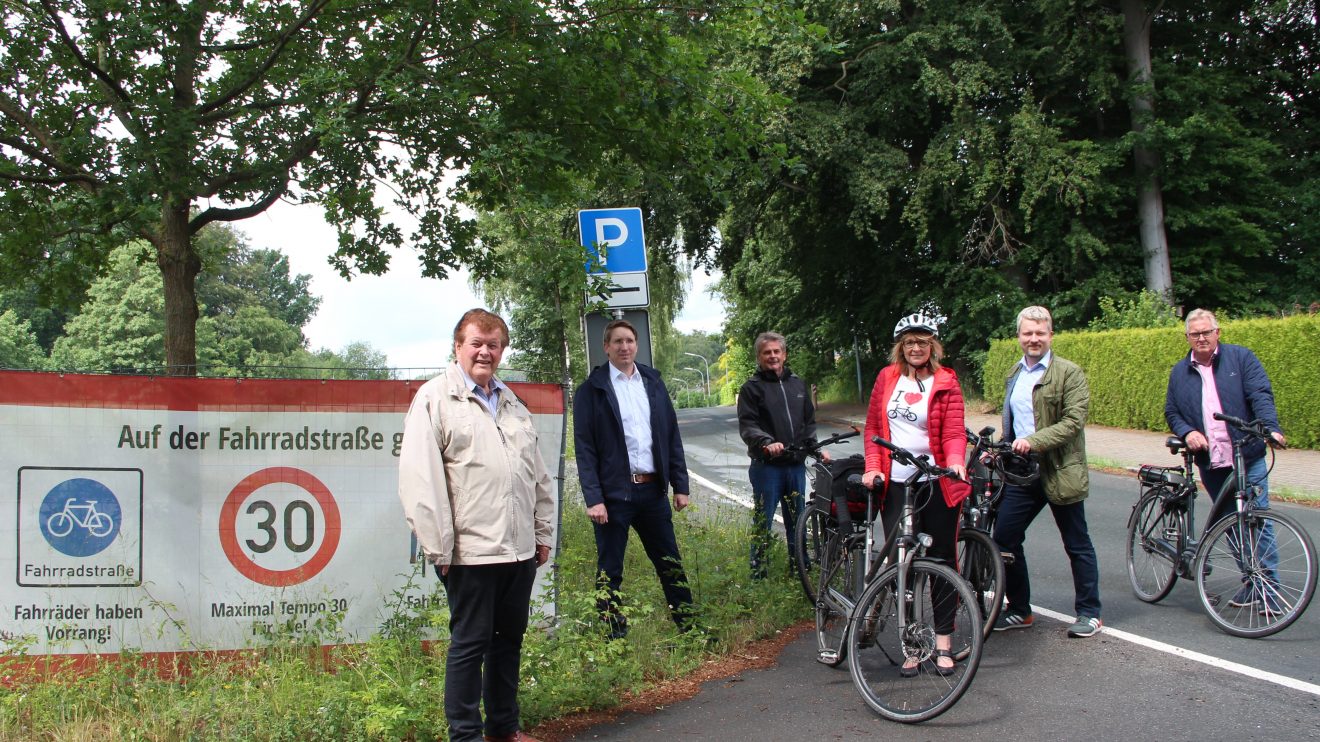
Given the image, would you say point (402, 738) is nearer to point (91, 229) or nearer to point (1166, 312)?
point (91, 229)

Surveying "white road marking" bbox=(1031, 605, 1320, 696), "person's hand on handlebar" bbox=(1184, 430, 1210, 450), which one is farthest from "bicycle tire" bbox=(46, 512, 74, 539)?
"person's hand on handlebar" bbox=(1184, 430, 1210, 450)

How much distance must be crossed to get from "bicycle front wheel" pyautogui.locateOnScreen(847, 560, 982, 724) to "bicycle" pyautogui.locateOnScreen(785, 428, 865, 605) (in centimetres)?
119

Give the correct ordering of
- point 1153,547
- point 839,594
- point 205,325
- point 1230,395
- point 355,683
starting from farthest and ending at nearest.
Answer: point 205,325 < point 1153,547 < point 1230,395 < point 839,594 < point 355,683

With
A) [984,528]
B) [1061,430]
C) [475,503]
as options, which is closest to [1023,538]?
[984,528]

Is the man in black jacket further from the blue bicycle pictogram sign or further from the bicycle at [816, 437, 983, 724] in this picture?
the blue bicycle pictogram sign

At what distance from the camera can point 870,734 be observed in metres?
4.52

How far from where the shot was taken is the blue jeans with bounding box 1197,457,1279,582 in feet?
19.2

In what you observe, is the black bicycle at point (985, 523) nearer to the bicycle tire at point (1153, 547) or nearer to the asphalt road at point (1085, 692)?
the asphalt road at point (1085, 692)

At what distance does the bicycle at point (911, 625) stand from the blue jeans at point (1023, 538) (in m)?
1.28

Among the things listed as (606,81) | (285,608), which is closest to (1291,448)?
(606,81)

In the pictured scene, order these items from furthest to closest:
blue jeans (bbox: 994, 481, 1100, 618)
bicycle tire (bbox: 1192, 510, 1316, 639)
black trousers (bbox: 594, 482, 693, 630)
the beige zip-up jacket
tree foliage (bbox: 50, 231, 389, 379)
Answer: tree foliage (bbox: 50, 231, 389, 379) → blue jeans (bbox: 994, 481, 1100, 618) → black trousers (bbox: 594, 482, 693, 630) → bicycle tire (bbox: 1192, 510, 1316, 639) → the beige zip-up jacket

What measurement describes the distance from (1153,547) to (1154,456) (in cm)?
1104

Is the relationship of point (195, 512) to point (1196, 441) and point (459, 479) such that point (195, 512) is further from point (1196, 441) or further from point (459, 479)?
point (1196, 441)

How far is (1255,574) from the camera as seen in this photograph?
19.4 feet
